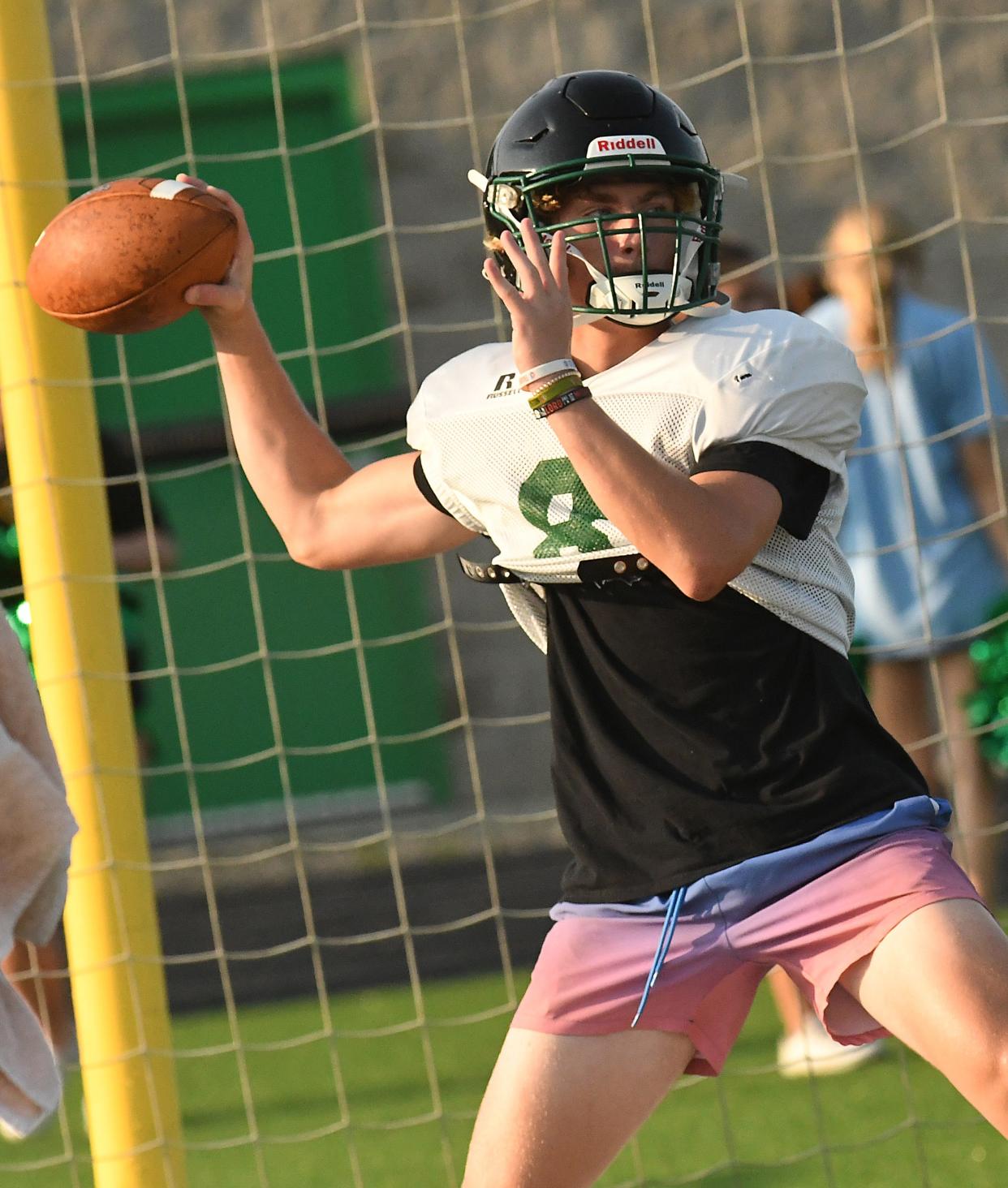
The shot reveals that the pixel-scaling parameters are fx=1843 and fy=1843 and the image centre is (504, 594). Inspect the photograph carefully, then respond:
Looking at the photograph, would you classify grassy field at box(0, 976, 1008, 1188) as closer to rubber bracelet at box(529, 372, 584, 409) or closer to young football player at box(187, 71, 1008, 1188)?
young football player at box(187, 71, 1008, 1188)

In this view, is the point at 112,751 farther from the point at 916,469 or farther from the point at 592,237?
the point at 916,469

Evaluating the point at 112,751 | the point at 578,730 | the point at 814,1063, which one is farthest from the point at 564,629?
the point at 814,1063

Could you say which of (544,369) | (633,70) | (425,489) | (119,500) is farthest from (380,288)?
(544,369)

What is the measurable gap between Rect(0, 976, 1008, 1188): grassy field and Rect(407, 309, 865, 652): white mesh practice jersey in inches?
52.5

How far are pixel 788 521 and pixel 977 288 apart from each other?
17.5 ft

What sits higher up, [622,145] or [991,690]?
[622,145]

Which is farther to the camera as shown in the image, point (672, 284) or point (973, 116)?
point (973, 116)

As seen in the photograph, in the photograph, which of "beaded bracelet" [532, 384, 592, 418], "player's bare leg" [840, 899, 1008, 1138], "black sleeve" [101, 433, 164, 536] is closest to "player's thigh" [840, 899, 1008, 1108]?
"player's bare leg" [840, 899, 1008, 1138]

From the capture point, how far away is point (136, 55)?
7117mm

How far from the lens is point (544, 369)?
203 cm

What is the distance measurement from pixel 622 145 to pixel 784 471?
46cm

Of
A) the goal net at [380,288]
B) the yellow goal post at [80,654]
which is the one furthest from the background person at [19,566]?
the goal net at [380,288]

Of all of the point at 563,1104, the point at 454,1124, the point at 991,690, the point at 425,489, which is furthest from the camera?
the point at 991,690

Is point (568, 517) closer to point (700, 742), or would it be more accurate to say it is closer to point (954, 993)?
point (700, 742)
